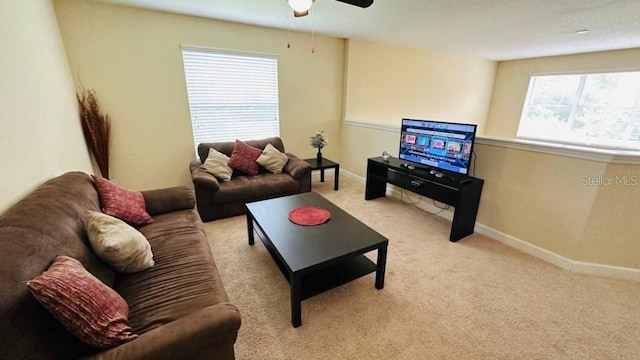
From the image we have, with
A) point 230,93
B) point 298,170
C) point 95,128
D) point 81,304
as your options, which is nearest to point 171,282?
point 81,304

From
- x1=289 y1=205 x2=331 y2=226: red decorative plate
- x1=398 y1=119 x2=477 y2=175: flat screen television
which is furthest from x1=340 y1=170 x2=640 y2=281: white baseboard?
x1=289 y1=205 x2=331 y2=226: red decorative plate

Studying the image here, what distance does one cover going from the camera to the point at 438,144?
286cm

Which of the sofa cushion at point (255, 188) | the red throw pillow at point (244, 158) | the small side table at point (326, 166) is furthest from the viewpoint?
the small side table at point (326, 166)

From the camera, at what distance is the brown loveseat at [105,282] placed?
2.87ft

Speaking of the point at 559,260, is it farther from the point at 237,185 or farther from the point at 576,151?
the point at 237,185

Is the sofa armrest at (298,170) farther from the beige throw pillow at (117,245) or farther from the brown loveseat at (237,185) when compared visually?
the beige throw pillow at (117,245)

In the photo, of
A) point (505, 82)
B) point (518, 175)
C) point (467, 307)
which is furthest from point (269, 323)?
point (505, 82)

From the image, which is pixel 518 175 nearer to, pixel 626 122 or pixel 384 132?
pixel 384 132

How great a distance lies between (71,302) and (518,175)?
3307 millimetres

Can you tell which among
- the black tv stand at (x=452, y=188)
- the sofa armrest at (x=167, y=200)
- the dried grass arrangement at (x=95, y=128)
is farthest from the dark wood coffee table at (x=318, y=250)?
the dried grass arrangement at (x=95, y=128)

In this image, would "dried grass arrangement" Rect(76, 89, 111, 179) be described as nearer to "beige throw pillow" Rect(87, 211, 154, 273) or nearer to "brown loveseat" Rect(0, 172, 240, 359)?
"brown loveseat" Rect(0, 172, 240, 359)

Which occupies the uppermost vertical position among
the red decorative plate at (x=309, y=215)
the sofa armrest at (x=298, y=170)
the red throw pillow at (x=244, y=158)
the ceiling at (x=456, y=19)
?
the ceiling at (x=456, y=19)

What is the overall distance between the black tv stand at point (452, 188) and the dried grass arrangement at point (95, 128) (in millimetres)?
3474

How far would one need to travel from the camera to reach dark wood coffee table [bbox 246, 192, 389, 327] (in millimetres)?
1605
